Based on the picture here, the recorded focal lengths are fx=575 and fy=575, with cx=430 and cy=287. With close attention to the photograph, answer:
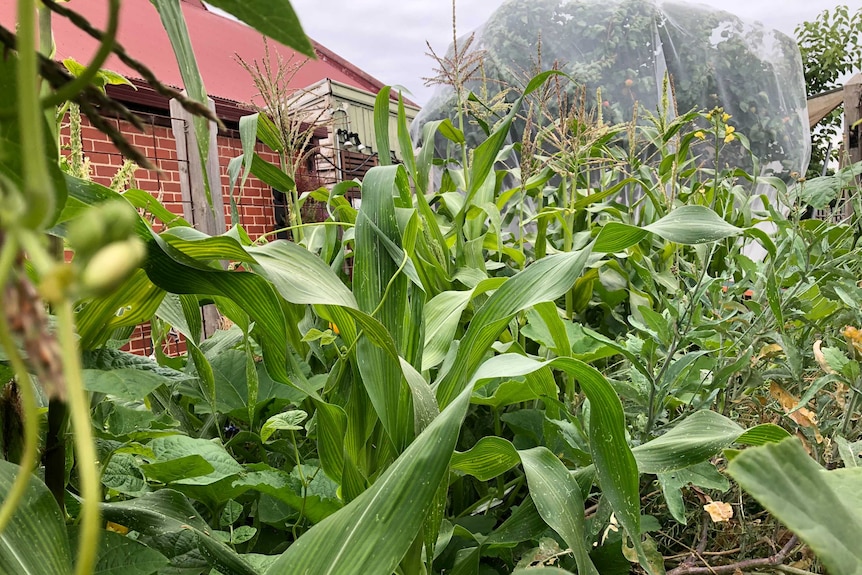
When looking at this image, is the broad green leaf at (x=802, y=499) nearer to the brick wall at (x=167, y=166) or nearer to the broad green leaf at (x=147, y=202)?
the broad green leaf at (x=147, y=202)

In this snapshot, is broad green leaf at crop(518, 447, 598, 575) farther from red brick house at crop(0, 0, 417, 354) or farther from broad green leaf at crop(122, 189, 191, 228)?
red brick house at crop(0, 0, 417, 354)

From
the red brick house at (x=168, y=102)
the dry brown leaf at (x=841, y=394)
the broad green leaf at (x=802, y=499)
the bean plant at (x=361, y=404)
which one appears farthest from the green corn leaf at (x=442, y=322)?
the red brick house at (x=168, y=102)

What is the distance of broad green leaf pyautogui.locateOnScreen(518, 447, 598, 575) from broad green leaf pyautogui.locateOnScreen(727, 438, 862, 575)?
286mm

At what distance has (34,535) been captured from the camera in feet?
0.96

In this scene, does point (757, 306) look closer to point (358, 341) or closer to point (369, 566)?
point (358, 341)

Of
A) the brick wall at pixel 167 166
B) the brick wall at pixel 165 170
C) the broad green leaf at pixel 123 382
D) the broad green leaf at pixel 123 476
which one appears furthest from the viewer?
the brick wall at pixel 167 166

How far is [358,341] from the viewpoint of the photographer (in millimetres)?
538

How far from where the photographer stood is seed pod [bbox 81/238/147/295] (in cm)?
7

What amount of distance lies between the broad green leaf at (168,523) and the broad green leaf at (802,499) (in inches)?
14.2

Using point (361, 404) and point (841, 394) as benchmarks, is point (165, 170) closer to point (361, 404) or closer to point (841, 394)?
point (361, 404)

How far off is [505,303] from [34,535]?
1.32ft

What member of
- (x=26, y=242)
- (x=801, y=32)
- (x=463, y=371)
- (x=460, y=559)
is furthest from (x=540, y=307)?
(x=801, y=32)

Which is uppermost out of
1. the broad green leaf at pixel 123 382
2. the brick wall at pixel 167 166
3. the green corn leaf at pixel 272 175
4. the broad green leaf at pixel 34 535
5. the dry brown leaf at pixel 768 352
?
the brick wall at pixel 167 166

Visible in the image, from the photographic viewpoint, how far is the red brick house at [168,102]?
10.3ft
